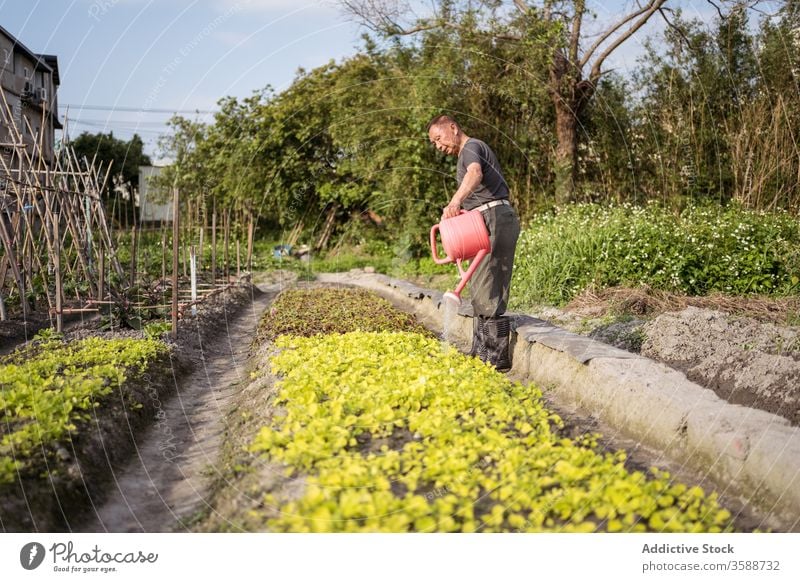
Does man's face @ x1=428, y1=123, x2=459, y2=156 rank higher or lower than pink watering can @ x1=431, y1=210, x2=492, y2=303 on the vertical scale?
higher

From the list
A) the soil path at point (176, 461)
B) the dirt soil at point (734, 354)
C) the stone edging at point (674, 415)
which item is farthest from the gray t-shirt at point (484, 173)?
the soil path at point (176, 461)

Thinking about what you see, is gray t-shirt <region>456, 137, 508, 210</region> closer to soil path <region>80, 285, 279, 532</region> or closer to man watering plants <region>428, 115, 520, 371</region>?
man watering plants <region>428, 115, 520, 371</region>

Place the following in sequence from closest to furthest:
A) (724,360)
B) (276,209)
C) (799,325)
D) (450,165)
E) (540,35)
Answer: (724,360)
(799,325)
(540,35)
(450,165)
(276,209)

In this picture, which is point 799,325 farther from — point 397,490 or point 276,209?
point 276,209

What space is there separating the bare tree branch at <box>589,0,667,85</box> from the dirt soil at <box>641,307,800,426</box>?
215 inches

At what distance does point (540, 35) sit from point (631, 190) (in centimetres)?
256

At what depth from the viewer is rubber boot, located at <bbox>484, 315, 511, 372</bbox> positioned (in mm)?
4824

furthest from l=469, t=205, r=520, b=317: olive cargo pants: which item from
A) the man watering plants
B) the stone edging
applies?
the stone edging

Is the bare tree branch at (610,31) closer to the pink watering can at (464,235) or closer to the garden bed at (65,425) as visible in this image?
the pink watering can at (464,235)

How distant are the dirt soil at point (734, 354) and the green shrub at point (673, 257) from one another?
1.47m

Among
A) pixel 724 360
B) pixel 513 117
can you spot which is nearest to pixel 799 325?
pixel 724 360

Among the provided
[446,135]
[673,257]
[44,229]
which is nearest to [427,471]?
[446,135]

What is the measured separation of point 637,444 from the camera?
3.23 m

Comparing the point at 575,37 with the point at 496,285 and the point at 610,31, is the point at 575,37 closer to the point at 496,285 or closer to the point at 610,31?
the point at 610,31
